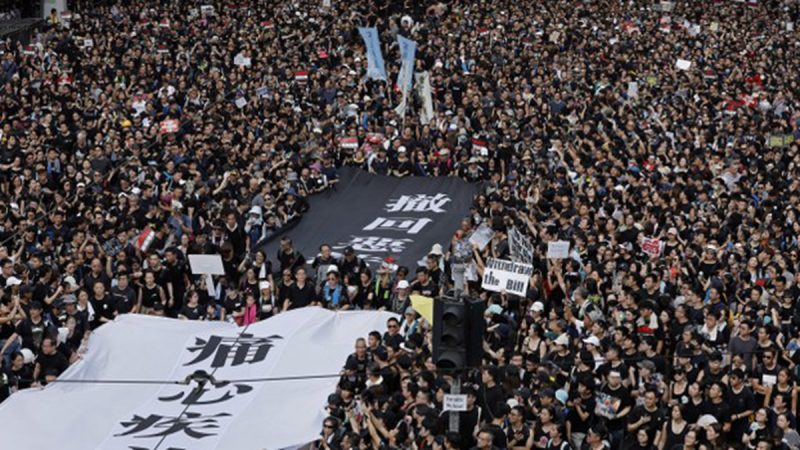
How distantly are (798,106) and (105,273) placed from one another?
14.5 metres

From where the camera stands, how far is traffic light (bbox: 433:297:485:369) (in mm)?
11047

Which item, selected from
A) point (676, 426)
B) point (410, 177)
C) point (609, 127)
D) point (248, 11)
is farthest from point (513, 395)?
point (248, 11)

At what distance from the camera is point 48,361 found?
1591 cm

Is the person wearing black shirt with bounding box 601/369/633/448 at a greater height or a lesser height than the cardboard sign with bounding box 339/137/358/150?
lesser

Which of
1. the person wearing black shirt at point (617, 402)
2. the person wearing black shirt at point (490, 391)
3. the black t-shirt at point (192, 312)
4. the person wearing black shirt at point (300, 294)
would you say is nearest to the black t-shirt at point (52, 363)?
the black t-shirt at point (192, 312)

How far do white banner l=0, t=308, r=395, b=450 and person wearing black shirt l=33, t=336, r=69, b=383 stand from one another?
1.10 feet

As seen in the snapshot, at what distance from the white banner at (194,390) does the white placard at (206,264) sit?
2236 millimetres

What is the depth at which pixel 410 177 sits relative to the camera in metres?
Result: 24.0

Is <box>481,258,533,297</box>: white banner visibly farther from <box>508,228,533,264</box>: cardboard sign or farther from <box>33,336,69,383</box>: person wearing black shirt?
<box>33,336,69,383</box>: person wearing black shirt

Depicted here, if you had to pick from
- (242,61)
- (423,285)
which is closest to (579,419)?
(423,285)

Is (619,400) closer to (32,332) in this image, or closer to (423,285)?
(423,285)

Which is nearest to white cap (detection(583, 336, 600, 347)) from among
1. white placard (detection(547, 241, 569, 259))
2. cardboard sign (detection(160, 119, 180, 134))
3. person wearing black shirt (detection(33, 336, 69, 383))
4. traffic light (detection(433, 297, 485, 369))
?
white placard (detection(547, 241, 569, 259))

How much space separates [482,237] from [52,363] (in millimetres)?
5752

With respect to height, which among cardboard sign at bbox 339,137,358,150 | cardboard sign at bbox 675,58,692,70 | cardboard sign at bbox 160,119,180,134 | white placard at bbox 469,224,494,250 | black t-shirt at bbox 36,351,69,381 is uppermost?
cardboard sign at bbox 675,58,692,70
